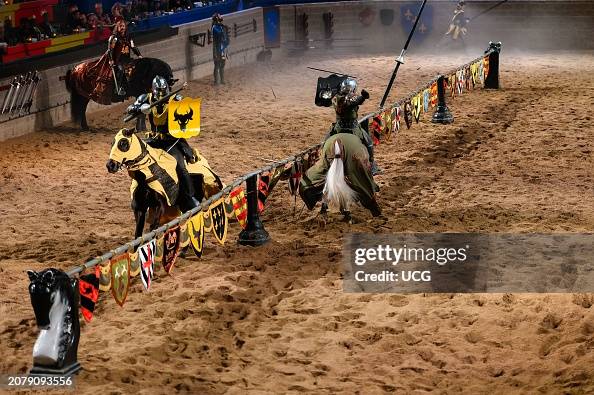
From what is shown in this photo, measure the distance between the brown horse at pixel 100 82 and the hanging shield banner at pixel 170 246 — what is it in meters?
10.7

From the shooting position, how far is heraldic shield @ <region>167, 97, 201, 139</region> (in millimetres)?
10797

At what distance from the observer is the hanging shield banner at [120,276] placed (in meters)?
7.82

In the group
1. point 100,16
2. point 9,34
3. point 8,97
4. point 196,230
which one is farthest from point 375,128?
point 100,16

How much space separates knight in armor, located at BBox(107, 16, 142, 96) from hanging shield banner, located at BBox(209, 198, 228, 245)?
9588mm

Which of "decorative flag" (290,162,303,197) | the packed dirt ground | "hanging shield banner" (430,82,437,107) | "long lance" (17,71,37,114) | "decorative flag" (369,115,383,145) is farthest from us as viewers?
"long lance" (17,71,37,114)

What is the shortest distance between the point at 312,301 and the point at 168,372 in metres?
2.15

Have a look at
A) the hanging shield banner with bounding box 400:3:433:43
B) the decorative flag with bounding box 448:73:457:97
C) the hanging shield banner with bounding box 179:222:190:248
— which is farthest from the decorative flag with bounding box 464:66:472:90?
the hanging shield banner with bounding box 179:222:190:248

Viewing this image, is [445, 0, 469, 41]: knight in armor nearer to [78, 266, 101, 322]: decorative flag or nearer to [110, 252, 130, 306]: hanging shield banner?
[110, 252, 130, 306]: hanging shield banner

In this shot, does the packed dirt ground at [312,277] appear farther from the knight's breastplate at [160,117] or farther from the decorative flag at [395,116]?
the knight's breastplate at [160,117]

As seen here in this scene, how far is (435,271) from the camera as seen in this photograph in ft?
34.1

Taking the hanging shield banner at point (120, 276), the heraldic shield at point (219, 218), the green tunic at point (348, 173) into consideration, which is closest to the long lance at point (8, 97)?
the green tunic at point (348, 173)

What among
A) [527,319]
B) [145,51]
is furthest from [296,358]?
[145,51]

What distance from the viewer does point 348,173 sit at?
40.0ft

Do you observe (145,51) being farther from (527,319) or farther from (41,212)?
(527,319)
